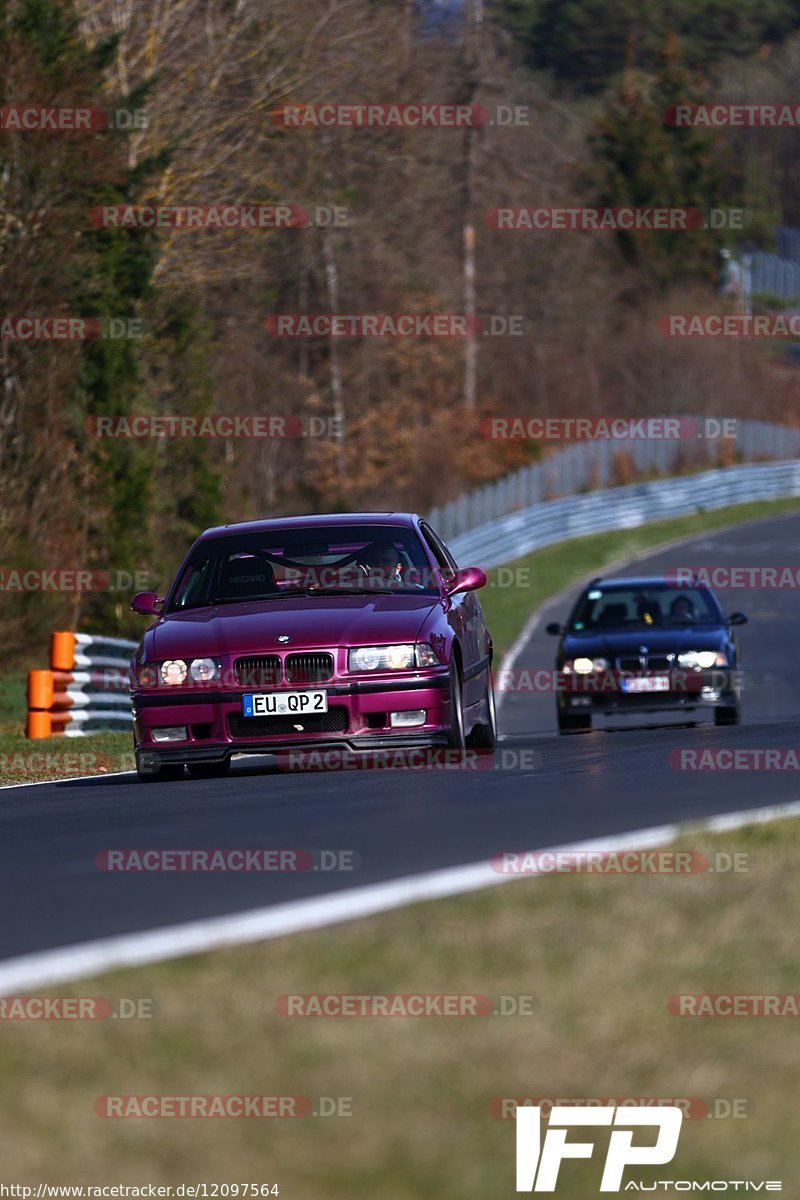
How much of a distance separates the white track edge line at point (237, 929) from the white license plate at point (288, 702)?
16.8 feet

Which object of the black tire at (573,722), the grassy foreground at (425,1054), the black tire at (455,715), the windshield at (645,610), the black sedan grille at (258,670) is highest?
the windshield at (645,610)

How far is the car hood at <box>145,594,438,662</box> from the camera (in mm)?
12109

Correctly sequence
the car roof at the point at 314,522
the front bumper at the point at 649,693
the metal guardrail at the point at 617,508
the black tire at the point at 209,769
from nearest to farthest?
the black tire at the point at 209,769, the car roof at the point at 314,522, the front bumper at the point at 649,693, the metal guardrail at the point at 617,508

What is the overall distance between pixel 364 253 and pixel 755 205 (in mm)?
70842

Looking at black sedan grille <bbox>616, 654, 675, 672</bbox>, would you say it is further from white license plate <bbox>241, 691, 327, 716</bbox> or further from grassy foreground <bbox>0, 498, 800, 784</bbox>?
white license plate <bbox>241, 691, 327, 716</bbox>

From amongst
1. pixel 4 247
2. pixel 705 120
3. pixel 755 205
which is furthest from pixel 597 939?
pixel 755 205

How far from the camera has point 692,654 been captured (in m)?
19.8

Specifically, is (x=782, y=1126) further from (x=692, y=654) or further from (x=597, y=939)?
(x=692, y=654)

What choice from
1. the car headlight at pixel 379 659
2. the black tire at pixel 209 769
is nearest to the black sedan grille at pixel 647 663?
the black tire at pixel 209 769

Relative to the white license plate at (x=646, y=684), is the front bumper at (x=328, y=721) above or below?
above

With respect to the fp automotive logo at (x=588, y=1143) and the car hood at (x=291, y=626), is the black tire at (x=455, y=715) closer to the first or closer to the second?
the car hood at (x=291, y=626)

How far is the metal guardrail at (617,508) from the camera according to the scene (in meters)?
46.9

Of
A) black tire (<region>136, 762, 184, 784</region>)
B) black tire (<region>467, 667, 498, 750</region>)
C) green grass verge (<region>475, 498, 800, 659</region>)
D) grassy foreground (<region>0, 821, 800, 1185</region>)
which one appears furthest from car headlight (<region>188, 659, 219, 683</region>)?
green grass verge (<region>475, 498, 800, 659</region>)

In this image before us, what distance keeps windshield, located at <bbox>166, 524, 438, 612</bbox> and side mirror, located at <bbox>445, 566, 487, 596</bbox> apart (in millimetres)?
108
